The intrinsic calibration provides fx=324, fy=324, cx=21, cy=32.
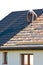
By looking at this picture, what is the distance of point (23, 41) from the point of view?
19344 millimetres

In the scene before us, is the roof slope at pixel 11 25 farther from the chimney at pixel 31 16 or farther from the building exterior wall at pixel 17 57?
the building exterior wall at pixel 17 57

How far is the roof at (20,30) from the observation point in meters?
19.4

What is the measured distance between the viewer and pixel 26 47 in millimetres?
18500

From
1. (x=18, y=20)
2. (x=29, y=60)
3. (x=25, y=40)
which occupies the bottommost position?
(x=29, y=60)

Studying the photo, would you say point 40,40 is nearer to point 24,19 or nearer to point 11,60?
→ point 11,60

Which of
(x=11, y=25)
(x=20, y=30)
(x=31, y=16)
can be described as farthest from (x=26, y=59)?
(x=11, y=25)

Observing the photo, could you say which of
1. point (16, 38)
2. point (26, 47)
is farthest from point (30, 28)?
point (26, 47)

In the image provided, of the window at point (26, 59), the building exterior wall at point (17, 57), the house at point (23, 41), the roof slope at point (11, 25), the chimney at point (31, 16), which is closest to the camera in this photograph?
the building exterior wall at point (17, 57)

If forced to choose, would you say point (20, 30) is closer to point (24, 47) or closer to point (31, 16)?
point (31, 16)

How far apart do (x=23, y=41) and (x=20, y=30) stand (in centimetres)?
196

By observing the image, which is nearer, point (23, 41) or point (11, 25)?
point (23, 41)

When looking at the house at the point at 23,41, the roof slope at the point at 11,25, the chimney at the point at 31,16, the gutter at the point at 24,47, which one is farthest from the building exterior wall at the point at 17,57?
the chimney at the point at 31,16

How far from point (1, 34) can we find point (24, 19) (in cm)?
244

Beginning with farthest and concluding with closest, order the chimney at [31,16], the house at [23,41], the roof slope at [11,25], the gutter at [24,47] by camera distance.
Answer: the chimney at [31,16], the roof slope at [11,25], the house at [23,41], the gutter at [24,47]
